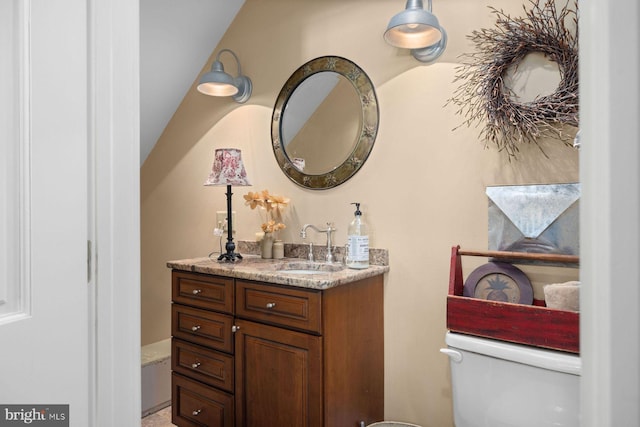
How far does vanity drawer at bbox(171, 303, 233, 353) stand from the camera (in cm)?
196

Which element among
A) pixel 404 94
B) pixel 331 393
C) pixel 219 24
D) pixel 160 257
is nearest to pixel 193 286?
pixel 331 393

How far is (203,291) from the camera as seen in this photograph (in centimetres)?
206

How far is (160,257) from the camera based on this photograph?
316 centimetres

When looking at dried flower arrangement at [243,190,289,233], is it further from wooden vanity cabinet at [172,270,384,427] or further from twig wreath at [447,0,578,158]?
twig wreath at [447,0,578,158]

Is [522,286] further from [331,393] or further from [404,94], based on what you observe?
[404,94]

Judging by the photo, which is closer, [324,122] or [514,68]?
[514,68]

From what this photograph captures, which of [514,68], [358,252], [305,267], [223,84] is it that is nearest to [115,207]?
[358,252]

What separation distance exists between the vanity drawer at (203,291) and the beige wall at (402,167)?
564 mm

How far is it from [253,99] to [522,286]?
185 centimetres

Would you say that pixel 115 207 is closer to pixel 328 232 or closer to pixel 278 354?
pixel 278 354

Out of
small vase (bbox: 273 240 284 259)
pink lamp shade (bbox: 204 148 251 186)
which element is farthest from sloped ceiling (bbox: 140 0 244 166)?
small vase (bbox: 273 240 284 259)

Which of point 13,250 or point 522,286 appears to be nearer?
point 13,250

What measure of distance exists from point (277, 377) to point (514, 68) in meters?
1.63

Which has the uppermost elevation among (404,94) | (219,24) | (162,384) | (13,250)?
(219,24)
